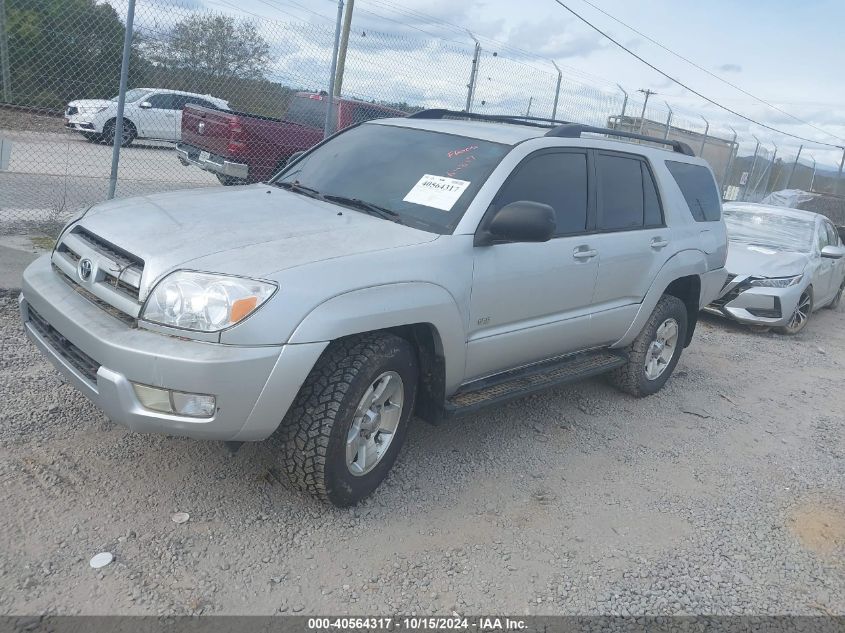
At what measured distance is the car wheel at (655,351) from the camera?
5273 millimetres

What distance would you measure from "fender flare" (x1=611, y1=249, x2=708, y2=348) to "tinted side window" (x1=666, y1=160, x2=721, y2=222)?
43 cm

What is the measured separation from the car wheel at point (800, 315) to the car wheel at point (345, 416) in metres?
Answer: 6.73

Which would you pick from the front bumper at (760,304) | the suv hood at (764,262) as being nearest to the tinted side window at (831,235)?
the suv hood at (764,262)

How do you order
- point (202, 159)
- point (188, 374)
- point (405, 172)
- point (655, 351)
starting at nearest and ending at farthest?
point (188, 374)
point (405, 172)
point (655, 351)
point (202, 159)

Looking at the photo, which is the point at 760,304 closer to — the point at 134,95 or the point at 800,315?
the point at 800,315

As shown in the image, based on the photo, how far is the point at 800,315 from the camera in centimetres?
870

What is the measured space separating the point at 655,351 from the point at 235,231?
3553 millimetres

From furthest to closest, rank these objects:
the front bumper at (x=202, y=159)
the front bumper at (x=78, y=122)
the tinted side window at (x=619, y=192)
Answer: the front bumper at (x=202, y=159)
the front bumper at (x=78, y=122)
the tinted side window at (x=619, y=192)

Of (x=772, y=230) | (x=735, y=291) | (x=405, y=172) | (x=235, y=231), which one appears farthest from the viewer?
(x=772, y=230)

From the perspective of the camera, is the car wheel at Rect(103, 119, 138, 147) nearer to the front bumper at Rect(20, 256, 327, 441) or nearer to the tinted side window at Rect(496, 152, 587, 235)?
the tinted side window at Rect(496, 152, 587, 235)

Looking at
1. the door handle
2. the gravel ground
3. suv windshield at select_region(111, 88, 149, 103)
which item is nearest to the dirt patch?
the gravel ground

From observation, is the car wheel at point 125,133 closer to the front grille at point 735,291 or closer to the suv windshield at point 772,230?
the front grille at point 735,291

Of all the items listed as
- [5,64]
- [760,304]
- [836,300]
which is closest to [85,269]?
[5,64]

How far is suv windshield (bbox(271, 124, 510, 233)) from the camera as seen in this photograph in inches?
148
